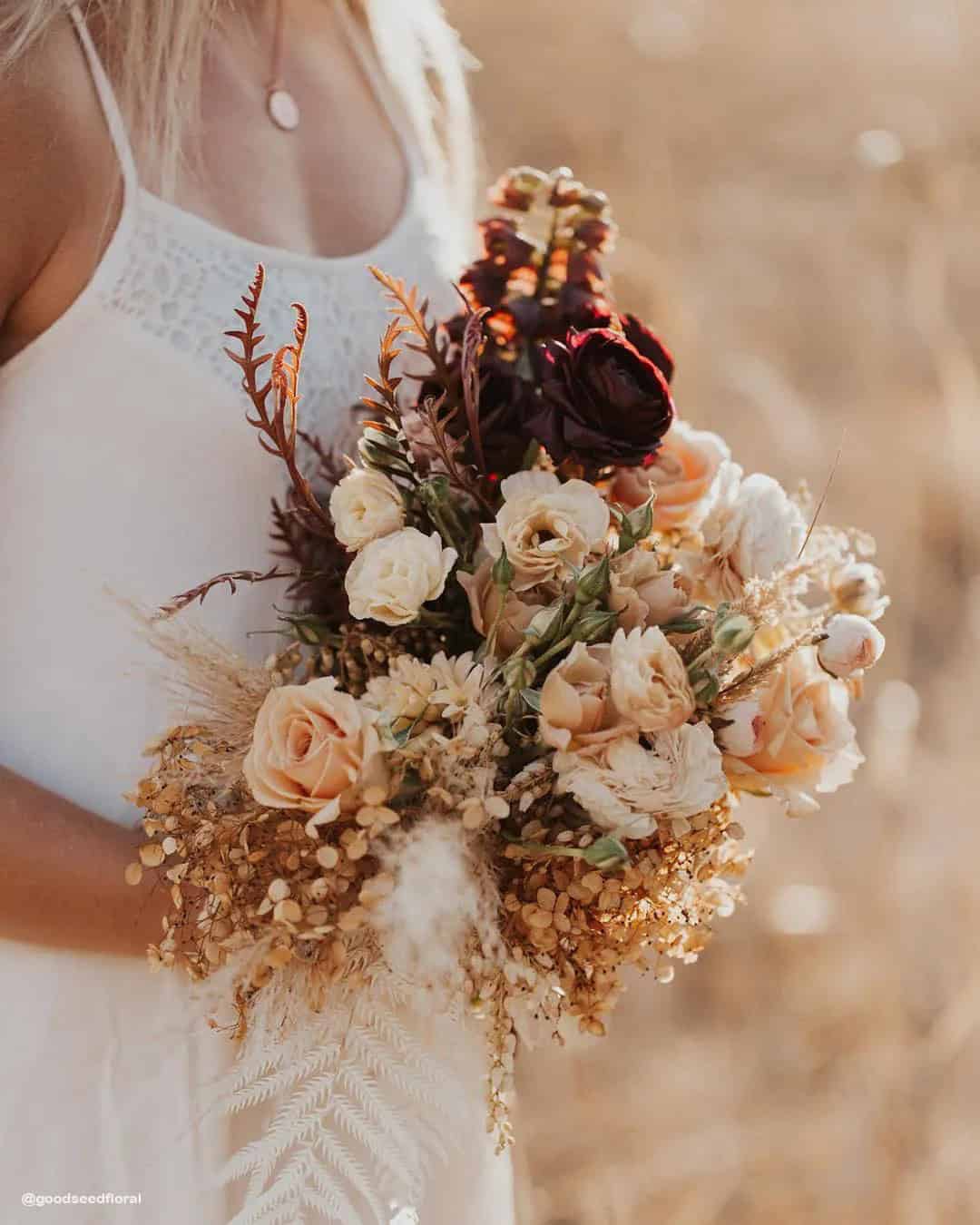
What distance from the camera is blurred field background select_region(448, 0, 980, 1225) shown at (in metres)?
2.30

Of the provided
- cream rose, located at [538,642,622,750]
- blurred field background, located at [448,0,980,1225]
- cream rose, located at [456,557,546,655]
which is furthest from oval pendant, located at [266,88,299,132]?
blurred field background, located at [448,0,980,1225]

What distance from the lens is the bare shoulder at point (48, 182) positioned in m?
0.91

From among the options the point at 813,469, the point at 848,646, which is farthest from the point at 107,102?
the point at 813,469

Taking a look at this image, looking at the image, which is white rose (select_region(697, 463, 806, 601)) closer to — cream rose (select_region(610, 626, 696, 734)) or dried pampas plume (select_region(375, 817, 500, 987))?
cream rose (select_region(610, 626, 696, 734))

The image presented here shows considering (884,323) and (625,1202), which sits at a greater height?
(884,323)

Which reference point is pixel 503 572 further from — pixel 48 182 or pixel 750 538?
pixel 48 182

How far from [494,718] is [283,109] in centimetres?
77

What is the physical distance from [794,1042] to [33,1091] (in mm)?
1893

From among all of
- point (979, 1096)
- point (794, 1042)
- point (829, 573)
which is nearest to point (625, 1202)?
point (794, 1042)

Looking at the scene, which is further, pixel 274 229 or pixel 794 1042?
pixel 794 1042

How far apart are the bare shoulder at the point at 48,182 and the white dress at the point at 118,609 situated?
0.02 metres

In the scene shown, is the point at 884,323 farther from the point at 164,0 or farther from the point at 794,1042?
the point at 164,0

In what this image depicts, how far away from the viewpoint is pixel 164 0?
3.43 feet

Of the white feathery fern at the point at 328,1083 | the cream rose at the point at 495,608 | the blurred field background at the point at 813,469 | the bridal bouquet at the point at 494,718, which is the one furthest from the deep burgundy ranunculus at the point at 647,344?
the blurred field background at the point at 813,469
